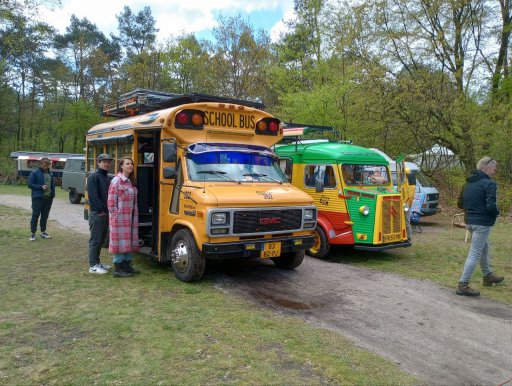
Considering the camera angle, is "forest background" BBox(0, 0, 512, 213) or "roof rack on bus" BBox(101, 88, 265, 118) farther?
"forest background" BBox(0, 0, 512, 213)

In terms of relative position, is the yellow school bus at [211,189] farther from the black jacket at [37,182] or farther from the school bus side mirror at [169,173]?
the black jacket at [37,182]

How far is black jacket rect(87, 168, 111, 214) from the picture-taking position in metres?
7.06

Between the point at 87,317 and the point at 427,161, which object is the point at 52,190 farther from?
the point at 427,161

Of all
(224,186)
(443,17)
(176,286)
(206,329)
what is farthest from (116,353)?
(443,17)

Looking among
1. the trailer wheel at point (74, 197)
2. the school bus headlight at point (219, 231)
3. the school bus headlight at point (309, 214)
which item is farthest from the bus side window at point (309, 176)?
the trailer wheel at point (74, 197)

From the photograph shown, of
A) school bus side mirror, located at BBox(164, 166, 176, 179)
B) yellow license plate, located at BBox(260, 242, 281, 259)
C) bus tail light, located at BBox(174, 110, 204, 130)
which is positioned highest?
bus tail light, located at BBox(174, 110, 204, 130)

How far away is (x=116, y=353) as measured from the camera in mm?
4234

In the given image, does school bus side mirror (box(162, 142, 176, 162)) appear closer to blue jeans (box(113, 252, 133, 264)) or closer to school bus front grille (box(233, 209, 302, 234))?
school bus front grille (box(233, 209, 302, 234))

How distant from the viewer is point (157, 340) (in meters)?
4.54

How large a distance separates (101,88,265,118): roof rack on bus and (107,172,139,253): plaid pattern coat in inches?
74.9

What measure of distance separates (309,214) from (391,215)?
2628mm

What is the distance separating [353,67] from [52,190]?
13928mm

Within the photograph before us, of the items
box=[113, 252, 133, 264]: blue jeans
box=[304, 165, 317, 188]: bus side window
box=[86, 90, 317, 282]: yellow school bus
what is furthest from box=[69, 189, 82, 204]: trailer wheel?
box=[113, 252, 133, 264]: blue jeans

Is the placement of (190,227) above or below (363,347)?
above
